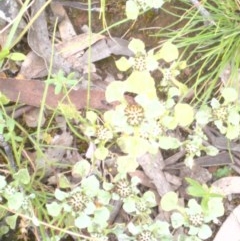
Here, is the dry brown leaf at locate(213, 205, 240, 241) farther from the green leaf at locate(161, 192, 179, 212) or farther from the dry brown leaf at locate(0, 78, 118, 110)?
the dry brown leaf at locate(0, 78, 118, 110)

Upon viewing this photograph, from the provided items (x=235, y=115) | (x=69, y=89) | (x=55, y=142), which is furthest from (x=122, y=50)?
(x=235, y=115)

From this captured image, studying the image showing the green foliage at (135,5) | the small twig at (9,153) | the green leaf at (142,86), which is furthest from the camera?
the small twig at (9,153)

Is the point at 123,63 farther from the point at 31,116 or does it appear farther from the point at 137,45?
the point at 31,116

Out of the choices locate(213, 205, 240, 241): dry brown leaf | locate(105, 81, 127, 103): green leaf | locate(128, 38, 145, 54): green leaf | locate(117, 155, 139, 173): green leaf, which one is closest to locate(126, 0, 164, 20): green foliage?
locate(128, 38, 145, 54): green leaf

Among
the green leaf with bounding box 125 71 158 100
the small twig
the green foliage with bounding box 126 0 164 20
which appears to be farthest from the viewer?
the small twig

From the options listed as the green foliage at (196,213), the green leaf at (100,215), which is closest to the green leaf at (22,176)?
the green leaf at (100,215)

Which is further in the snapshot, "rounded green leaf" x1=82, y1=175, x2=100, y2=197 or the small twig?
the small twig

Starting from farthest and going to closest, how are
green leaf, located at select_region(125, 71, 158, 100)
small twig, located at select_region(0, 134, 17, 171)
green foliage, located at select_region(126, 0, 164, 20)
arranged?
small twig, located at select_region(0, 134, 17, 171) → green foliage, located at select_region(126, 0, 164, 20) → green leaf, located at select_region(125, 71, 158, 100)

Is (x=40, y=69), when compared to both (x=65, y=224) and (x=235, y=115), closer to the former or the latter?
(x=65, y=224)

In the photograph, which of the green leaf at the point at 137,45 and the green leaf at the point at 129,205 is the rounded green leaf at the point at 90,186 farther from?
the green leaf at the point at 137,45

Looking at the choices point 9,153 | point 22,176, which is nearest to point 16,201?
point 22,176
